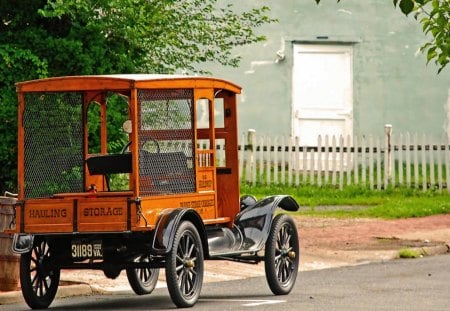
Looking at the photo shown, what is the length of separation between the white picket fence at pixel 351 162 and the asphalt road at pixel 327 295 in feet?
36.5

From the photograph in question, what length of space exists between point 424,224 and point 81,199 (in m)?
10.9

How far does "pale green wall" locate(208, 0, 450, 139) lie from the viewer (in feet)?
107

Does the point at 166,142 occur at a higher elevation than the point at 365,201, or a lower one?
higher

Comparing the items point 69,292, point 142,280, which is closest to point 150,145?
point 142,280

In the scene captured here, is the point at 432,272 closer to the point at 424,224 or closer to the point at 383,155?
the point at 424,224

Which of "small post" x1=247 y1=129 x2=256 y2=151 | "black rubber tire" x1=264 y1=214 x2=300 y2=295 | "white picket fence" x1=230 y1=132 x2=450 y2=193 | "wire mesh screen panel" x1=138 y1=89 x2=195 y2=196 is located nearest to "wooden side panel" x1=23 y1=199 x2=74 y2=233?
"wire mesh screen panel" x1=138 y1=89 x2=195 y2=196

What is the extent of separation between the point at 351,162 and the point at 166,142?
1629 centimetres

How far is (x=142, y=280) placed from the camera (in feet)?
52.4

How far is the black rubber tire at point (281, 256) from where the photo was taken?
15.3 m

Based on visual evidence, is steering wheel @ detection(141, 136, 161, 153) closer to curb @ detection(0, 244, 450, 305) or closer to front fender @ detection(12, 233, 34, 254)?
front fender @ detection(12, 233, 34, 254)

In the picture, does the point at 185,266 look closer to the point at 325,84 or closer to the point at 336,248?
the point at 336,248

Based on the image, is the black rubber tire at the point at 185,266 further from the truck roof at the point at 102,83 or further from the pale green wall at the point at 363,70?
the pale green wall at the point at 363,70

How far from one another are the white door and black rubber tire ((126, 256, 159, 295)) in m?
16.7

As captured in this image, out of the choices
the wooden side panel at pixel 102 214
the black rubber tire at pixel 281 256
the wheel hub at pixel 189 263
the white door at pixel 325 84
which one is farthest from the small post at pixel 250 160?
the wooden side panel at pixel 102 214
